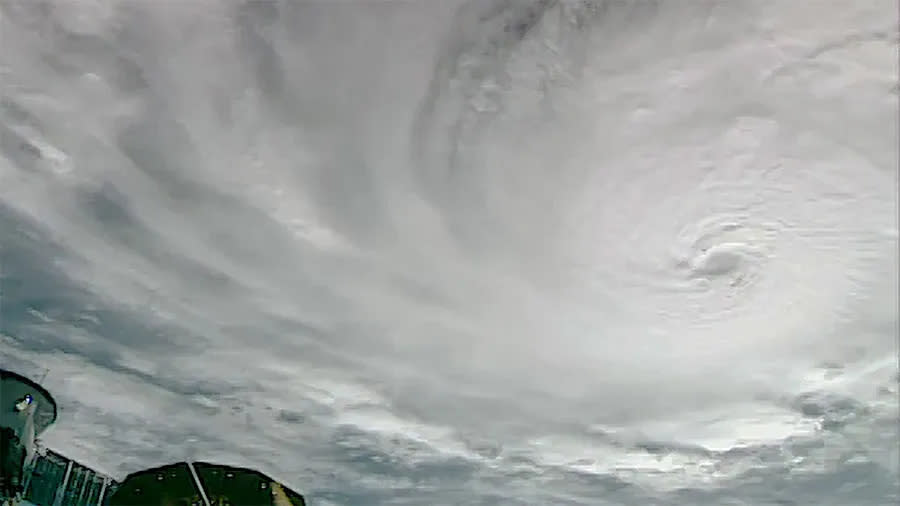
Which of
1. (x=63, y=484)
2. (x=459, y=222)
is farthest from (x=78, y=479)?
(x=459, y=222)

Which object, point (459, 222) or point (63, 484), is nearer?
point (459, 222)

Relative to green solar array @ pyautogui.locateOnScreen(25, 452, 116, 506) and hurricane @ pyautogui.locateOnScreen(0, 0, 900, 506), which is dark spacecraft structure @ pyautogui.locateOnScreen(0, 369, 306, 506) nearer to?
green solar array @ pyautogui.locateOnScreen(25, 452, 116, 506)

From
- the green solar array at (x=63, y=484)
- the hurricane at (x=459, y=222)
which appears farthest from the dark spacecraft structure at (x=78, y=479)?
the hurricane at (x=459, y=222)

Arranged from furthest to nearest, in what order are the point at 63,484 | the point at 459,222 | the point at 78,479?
the point at 78,479
the point at 63,484
the point at 459,222

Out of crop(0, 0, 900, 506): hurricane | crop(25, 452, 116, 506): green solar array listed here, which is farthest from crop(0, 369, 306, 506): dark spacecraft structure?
crop(0, 0, 900, 506): hurricane

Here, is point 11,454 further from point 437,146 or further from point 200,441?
point 437,146

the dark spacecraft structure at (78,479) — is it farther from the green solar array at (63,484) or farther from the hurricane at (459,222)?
the hurricane at (459,222)

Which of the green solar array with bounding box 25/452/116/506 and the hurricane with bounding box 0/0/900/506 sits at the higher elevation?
the hurricane with bounding box 0/0/900/506

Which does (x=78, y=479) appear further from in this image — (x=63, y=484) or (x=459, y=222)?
(x=459, y=222)
